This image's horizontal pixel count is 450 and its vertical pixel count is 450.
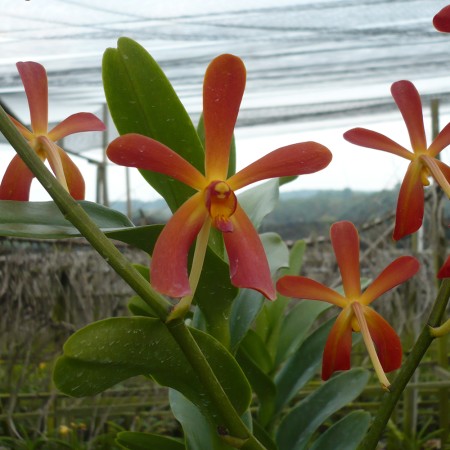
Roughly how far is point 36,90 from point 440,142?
20 cm

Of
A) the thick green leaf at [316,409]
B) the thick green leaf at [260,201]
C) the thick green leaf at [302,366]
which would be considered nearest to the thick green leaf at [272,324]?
the thick green leaf at [302,366]

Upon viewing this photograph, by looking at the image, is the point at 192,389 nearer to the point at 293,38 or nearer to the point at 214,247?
the point at 214,247

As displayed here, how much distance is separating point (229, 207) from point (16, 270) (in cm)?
191

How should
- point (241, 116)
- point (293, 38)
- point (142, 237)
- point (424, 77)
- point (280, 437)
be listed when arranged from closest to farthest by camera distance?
point (142, 237)
point (280, 437)
point (293, 38)
point (424, 77)
point (241, 116)

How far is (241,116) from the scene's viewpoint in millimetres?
4059

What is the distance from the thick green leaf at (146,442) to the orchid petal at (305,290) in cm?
25

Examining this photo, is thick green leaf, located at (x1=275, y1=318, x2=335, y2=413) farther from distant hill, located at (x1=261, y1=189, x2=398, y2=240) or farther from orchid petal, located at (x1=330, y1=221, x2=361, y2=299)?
distant hill, located at (x1=261, y1=189, x2=398, y2=240)

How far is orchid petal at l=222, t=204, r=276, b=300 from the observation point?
0.83 feet

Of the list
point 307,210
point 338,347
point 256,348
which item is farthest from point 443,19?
point 307,210

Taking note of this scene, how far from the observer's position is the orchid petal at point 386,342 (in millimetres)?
357

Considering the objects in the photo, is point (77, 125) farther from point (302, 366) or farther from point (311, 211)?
point (311, 211)

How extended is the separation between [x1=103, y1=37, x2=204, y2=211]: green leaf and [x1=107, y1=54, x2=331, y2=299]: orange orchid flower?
0.39ft

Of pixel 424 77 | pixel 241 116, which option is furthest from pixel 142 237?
pixel 241 116

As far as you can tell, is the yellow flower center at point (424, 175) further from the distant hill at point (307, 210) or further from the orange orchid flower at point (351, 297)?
the distant hill at point (307, 210)
